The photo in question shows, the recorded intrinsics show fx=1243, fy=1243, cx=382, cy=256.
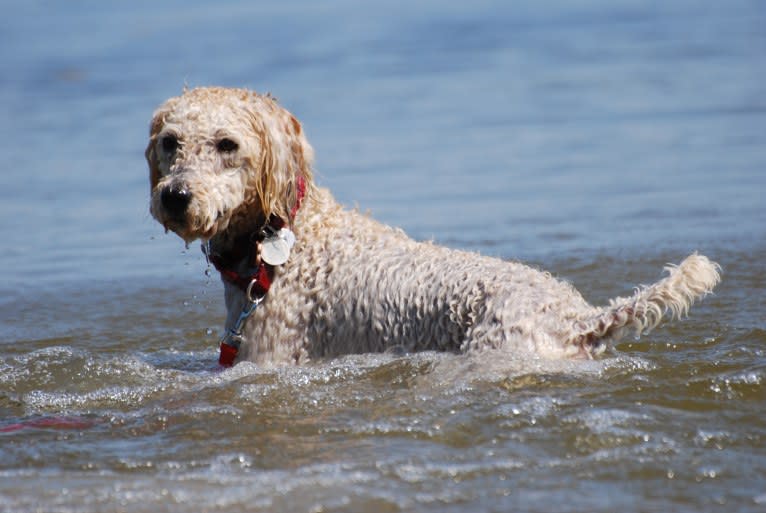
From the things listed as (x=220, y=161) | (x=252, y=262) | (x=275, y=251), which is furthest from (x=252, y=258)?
(x=220, y=161)

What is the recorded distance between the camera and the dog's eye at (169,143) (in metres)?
6.48

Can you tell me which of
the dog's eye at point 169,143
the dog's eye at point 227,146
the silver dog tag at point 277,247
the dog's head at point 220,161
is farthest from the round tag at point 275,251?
the dog's eye at point 169,143

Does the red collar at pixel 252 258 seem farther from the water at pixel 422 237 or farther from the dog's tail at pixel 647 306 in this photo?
the dog's tail at pixel 647 306

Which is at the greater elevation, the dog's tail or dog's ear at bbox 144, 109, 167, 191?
dog's ear at bbox 144, 109, 167, 191

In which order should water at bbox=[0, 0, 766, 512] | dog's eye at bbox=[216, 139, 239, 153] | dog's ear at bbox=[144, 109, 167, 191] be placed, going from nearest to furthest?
water at bbox=[0, 0, 766, 512] < dog's eye at bbox=[216, 139, 239, 153] < dog's ear at bbox=[144, 109, 167, 191]

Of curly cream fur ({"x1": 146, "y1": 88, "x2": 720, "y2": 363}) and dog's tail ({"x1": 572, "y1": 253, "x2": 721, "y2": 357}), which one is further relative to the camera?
curly cream fur ({"x1": 146, "y1": 88, "x2": 720, "y2": 363})

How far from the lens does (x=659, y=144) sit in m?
→ 13.5

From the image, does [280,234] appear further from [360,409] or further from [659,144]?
[659,144]

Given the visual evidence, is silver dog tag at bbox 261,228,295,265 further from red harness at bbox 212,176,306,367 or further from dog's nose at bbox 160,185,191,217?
dog's nose at bbox 160,185,191,217

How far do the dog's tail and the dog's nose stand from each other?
202 cm

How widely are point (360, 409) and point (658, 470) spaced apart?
1.64 m

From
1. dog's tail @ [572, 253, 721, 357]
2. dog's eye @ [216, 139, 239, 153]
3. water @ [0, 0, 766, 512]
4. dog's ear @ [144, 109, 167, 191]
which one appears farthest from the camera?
dog's ear @ [144, 109, 167, 191]

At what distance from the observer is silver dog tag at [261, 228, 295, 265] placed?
6.62m

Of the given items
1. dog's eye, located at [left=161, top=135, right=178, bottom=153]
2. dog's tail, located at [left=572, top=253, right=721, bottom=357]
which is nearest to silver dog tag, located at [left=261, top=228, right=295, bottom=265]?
dog's eye, located at [left=161, top=135, right=178, bottom=153]
